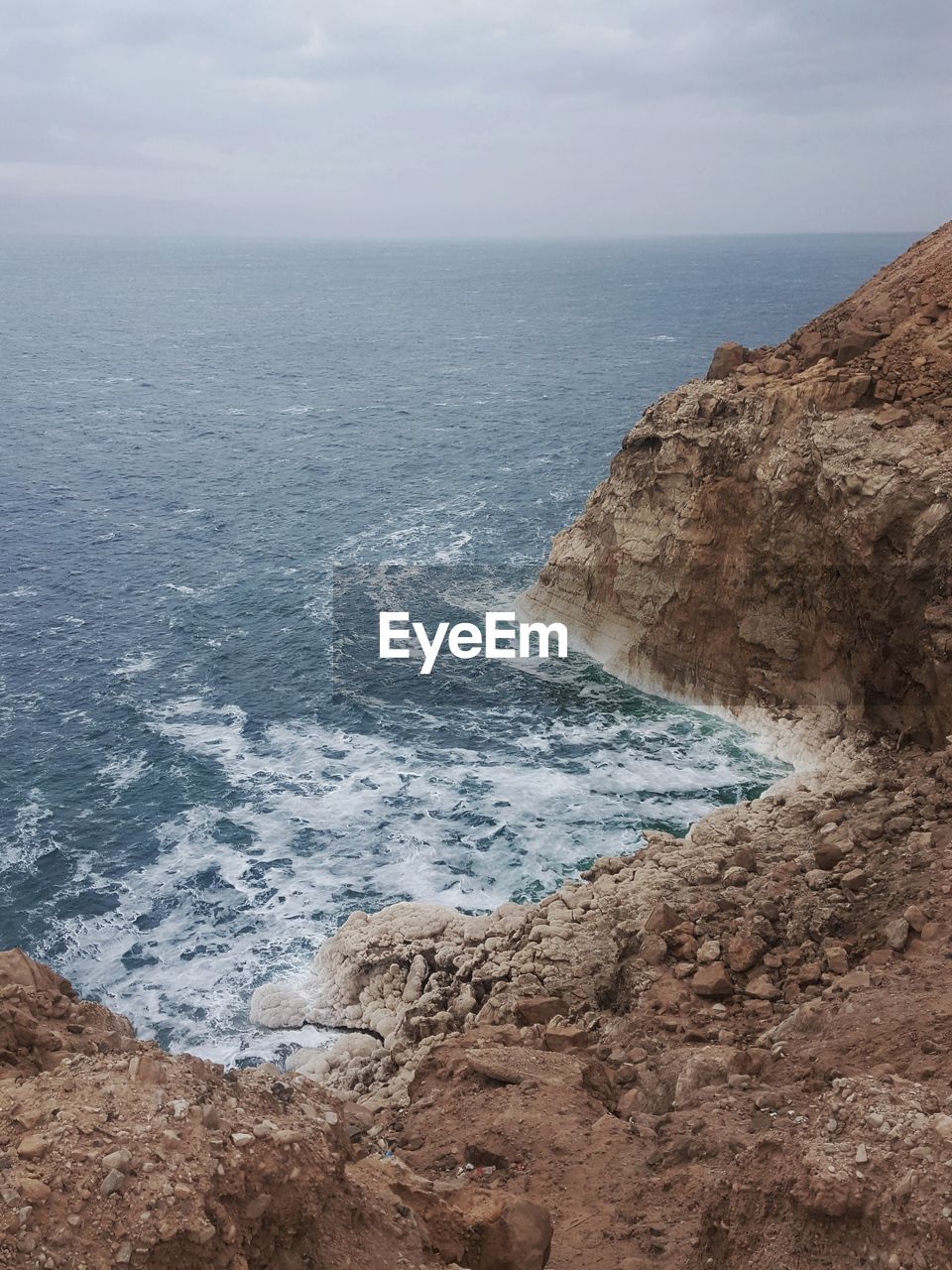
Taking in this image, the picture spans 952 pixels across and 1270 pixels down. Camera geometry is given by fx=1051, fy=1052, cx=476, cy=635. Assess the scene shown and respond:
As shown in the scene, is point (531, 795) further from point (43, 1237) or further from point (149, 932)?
point (43, 1237)

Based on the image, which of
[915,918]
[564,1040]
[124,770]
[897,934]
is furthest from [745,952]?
[124,770]

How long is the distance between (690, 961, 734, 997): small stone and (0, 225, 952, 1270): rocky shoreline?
0.22 ft

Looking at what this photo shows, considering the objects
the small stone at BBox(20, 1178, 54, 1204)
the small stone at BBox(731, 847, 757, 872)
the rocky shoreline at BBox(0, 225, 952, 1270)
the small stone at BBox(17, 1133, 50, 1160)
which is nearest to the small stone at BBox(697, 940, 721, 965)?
the rocky shoreline at BBox(0, 225, 952, 1270)

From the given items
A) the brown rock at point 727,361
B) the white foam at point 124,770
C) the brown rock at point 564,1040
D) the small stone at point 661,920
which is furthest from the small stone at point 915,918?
the white foam at point 124,770

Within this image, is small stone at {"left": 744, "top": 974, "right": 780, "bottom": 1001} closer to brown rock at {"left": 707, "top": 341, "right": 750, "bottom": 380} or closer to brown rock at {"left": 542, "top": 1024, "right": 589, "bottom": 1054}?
brown rock at {"left": 542, "top": 1024, "right": 589, "bottom": 1054}

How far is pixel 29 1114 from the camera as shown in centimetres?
1202

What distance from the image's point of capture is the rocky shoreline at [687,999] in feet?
39.7

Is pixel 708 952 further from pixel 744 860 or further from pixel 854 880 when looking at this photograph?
pixel 744 860

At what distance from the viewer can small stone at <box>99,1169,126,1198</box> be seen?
10.9m

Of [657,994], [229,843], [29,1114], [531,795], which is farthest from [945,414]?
[29,1114]

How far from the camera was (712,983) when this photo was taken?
967 inches

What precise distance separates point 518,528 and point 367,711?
73.5 feet

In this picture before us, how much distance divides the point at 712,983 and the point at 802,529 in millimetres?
22230

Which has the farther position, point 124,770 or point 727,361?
point 727,361
